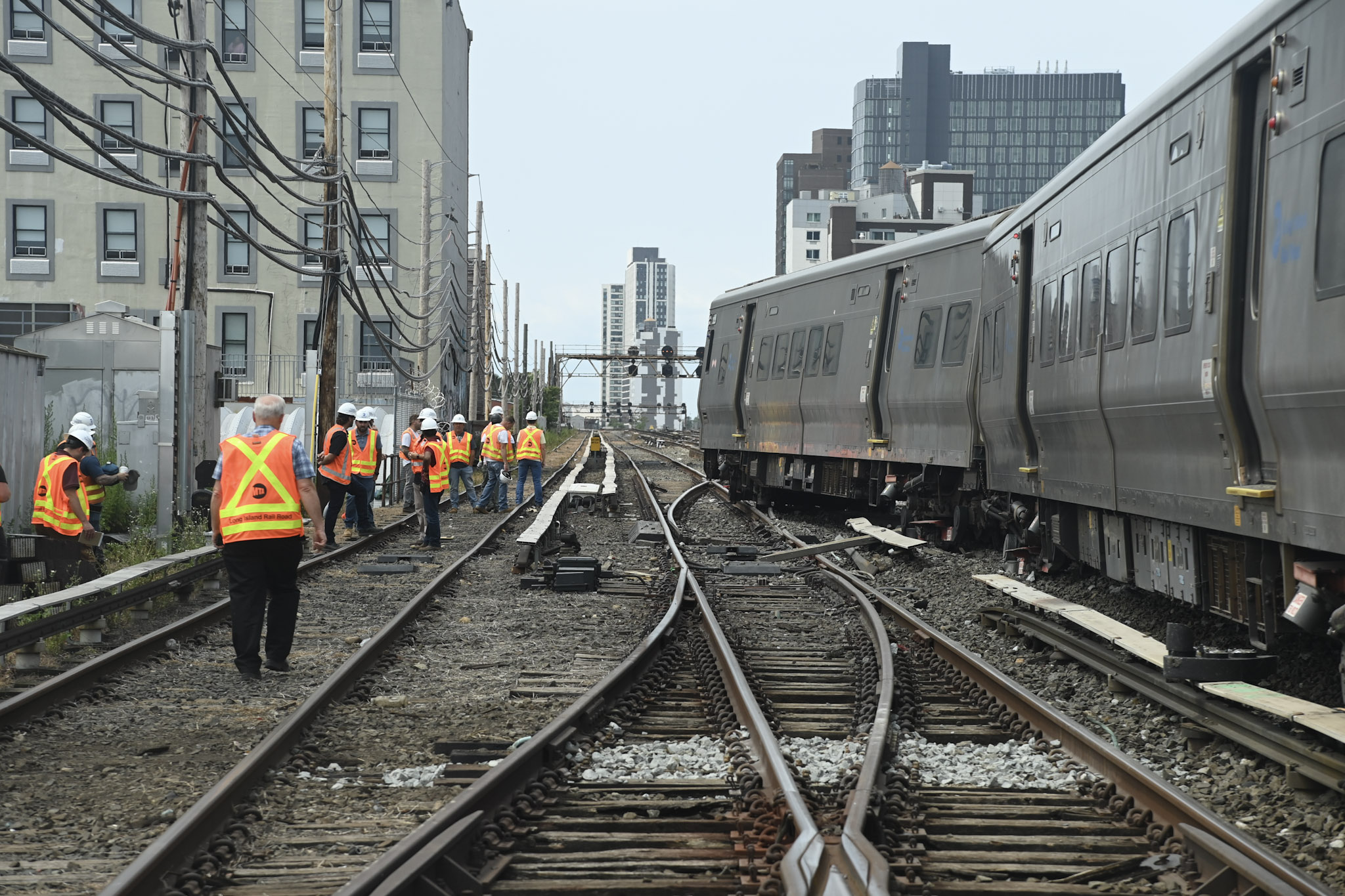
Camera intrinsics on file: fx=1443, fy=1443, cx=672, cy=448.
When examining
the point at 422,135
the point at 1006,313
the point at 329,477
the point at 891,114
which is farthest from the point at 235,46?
the point at 891,114

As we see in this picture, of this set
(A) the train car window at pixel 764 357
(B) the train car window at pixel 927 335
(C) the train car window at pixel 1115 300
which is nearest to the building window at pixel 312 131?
(A) the train car window at pixel 764 357

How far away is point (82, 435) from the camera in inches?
494

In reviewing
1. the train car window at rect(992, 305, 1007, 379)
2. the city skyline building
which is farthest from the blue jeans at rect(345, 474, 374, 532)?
the city skyline building

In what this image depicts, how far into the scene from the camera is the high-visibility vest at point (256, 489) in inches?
353

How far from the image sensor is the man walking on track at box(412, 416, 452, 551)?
17812mm

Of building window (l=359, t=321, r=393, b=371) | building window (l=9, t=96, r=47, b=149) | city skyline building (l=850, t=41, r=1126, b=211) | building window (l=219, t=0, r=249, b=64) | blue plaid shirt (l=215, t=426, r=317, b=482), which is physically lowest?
blue plaid shirt (l=215, t=426, r=317, b=482)

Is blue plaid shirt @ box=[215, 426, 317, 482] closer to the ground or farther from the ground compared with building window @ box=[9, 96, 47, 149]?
closer to the ground

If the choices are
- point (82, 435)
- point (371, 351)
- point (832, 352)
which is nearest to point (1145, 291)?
point (82, 435)

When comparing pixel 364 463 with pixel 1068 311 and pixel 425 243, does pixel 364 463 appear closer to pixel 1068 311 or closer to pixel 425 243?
pixel 1068 311

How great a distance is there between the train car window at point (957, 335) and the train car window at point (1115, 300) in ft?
18.5

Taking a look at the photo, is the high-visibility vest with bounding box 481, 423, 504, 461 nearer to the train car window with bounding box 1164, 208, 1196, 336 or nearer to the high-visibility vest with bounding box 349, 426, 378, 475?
the high-visibility vest with bounding box 349, 426, 378, 475

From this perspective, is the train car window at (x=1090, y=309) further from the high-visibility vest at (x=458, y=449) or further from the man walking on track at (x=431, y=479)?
the high-visibility vest at (x=458, y=449)

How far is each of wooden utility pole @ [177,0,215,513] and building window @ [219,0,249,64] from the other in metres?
29.3

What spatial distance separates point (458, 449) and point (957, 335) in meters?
10.7
